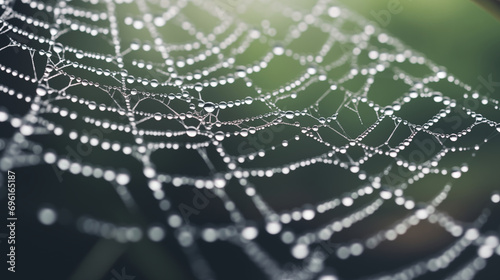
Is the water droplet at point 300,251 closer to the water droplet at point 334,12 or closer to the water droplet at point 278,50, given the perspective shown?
the water droplet at point 278,50

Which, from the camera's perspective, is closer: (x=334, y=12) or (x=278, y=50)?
(x=278, y=50)

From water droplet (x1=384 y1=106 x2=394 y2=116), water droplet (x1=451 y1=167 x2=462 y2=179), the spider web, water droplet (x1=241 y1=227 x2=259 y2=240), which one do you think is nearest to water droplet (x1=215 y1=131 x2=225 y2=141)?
the spider web

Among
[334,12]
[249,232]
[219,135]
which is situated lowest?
[249,232]

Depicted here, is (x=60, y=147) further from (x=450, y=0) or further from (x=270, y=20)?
(x=450, y=0)

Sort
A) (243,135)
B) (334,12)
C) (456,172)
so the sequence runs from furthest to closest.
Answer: (334,12) → (456,172) → (243,135)

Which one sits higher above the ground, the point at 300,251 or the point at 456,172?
the point at 456,172

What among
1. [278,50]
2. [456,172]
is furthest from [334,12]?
[456,172]

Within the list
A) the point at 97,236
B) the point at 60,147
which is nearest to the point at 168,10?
the point at 60,147

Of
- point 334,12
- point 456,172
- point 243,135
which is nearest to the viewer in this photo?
point 243,135

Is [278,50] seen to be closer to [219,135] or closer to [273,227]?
[219,135]

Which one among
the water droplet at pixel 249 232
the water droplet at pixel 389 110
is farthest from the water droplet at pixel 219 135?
the water droplet at pixel 389 110
